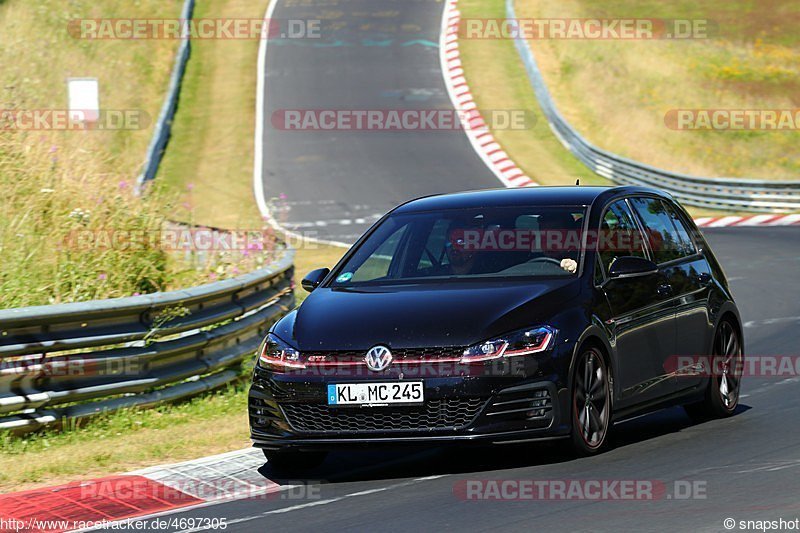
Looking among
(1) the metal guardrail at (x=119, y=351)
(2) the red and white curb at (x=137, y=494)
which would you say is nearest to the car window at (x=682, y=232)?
(2) the red and white curb at (x=137, y=494)

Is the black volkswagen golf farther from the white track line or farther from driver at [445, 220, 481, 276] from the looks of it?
the white track line

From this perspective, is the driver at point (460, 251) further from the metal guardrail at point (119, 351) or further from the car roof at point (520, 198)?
the metal guardrail at point (119, 351)

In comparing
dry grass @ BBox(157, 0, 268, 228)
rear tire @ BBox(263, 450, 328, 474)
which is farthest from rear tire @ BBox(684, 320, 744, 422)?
dry grass @ BBox(157, 0, 268, 228)

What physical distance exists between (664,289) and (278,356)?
2732 mm

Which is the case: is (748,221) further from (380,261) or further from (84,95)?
(380,261)

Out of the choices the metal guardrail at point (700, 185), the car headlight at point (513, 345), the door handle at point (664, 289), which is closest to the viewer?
the car headlight at point (513, 345)

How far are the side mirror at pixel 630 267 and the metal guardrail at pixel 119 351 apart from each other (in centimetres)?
350

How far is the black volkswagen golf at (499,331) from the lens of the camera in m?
7.61

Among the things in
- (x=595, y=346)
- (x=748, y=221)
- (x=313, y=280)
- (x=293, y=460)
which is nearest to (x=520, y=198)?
(x=595, y=346)

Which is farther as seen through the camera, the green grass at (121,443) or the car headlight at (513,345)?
the green grass at (121,443)

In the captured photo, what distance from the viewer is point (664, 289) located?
9.14 metres

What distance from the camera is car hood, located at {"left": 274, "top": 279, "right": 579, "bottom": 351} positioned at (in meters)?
7.66

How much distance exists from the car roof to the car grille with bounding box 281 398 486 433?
182cm

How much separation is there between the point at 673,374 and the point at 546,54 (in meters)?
33.4
